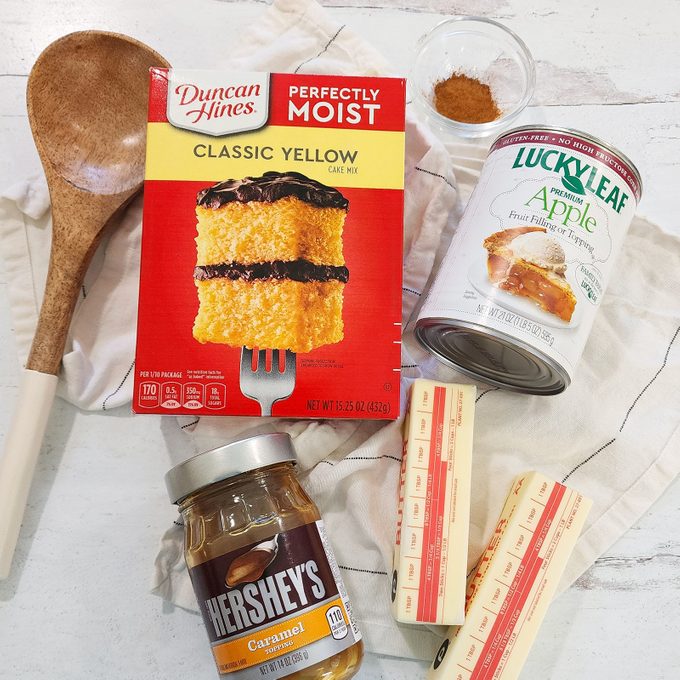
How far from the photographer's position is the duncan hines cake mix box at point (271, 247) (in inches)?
32.1

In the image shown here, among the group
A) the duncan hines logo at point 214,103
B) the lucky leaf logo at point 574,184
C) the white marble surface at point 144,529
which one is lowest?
the white marble surface at point 144,529

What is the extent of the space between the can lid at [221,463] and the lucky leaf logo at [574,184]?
447 millimetres

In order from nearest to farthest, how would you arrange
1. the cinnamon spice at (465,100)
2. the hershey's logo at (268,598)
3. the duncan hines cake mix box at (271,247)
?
the hershey's logo at (268,598) → the duncan hines cake mix box at (271,247) → the cinnamon spice at (465,100)

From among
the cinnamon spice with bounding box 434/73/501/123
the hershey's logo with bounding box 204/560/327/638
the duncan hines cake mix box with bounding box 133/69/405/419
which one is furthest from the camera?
the cinnamon spice with bounding box 434/73/501/123

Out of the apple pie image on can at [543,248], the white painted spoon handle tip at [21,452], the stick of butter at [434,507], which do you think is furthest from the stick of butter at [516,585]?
the white painted spoon handle tip at [21,452]

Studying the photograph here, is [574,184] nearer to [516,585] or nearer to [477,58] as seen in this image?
[477,58]

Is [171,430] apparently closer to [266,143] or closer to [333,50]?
[266,143]

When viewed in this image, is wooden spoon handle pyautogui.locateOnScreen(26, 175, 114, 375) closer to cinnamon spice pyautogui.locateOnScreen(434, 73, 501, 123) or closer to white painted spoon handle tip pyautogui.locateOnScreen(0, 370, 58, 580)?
white painted spoon handle tip pyautogui.locateOnScreen(0, 370, 58, 580)

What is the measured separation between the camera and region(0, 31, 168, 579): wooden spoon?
2.93ft

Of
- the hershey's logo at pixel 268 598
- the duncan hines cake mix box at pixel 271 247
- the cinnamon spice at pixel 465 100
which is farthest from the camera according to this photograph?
the cinnamon spice at pixel 465 100

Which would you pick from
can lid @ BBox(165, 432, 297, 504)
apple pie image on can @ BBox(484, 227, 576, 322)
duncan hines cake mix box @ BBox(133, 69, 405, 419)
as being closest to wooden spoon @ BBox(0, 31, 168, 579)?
duncan hines cake mix box @ BBox(133, 69, 405, 419)

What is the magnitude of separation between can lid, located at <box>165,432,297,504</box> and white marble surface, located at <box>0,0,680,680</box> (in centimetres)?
19

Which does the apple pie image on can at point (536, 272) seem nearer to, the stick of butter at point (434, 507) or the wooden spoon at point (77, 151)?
the stick of butter at point (434, 507)

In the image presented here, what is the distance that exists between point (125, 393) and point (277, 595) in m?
0.36
